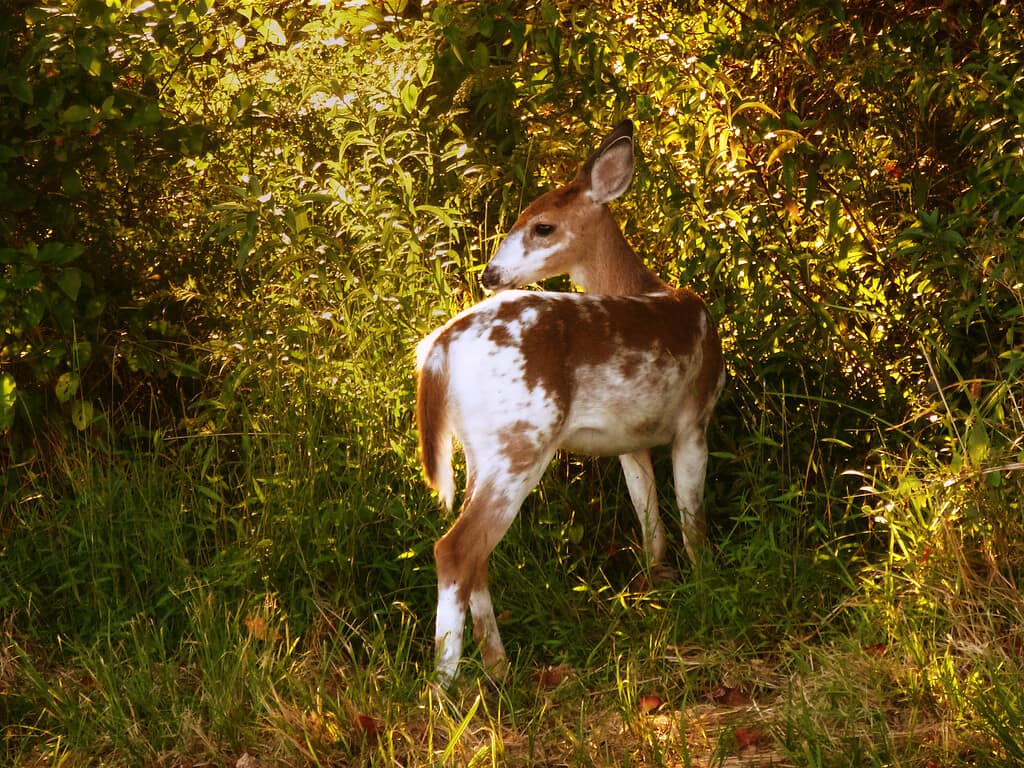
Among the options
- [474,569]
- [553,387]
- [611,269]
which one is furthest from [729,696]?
[611,269]

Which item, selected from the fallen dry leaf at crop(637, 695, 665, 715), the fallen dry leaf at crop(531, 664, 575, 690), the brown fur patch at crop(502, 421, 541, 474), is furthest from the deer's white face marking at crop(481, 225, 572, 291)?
the fallen dry leaf at crop(637, 695, 665, 715)

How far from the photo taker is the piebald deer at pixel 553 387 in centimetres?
449

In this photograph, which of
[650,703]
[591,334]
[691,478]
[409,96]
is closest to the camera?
[650,703]

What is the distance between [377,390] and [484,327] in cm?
91

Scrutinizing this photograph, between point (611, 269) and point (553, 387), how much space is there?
1.06 metres

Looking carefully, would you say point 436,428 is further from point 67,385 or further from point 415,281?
point 67,385

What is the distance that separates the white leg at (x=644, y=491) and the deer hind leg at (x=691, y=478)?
0.10 meters

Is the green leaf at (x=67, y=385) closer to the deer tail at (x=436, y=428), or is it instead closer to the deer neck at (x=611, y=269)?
the deer tail at (x=436, y=428)

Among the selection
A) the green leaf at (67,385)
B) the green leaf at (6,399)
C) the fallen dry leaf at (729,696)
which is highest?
the green leaf at (6,399)

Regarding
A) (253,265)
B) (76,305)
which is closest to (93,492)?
(76,305)

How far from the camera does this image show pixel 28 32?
570 centimetres

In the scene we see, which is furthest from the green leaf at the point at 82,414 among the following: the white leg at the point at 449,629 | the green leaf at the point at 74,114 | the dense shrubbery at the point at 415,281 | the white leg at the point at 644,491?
the white leg at the point at 644,491

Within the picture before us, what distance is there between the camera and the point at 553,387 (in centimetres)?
457

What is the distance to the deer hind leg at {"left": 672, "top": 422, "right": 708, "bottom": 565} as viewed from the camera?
201 inches
